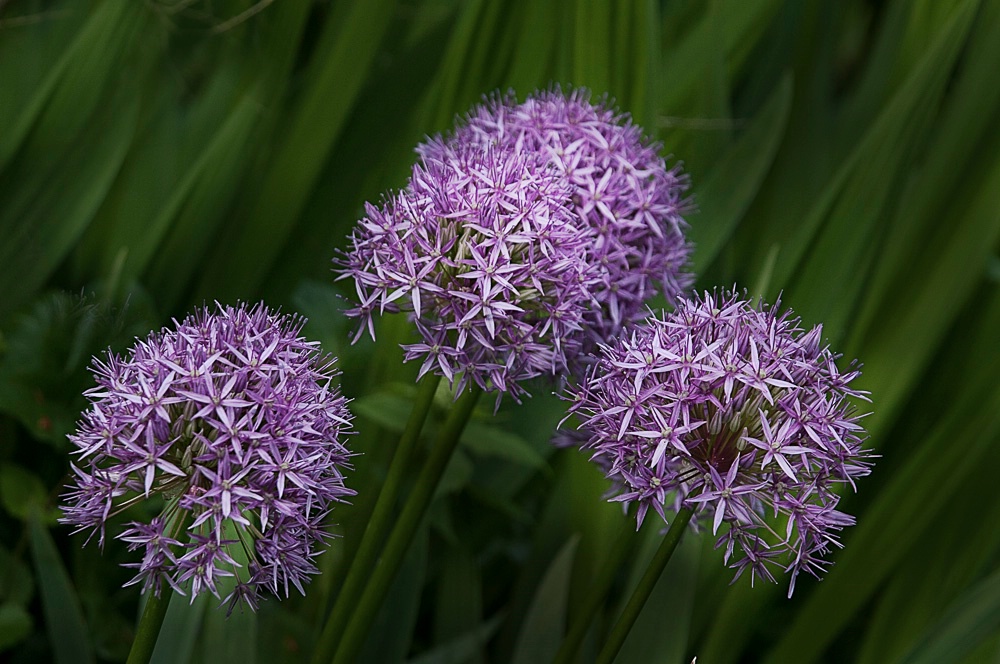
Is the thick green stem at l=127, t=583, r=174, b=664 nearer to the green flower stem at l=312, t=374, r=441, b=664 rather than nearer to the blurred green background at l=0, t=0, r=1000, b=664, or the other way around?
the green flower stem at l=312, t=374, r=441, b=664

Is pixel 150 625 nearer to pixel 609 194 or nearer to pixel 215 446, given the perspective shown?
pixel 215 446

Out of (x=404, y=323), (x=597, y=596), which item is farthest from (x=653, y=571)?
(x=404, y=323)

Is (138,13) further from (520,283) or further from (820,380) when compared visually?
(820,380)

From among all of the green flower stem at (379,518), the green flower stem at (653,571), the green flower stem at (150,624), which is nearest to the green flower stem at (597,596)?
the green flower stem at (653,571)

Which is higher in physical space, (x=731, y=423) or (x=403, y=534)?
(x=731, y=423)

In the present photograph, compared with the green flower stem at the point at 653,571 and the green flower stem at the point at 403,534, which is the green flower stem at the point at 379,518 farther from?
the green flower stem at the point at 653,571

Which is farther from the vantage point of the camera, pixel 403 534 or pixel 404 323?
pixel 404 323
